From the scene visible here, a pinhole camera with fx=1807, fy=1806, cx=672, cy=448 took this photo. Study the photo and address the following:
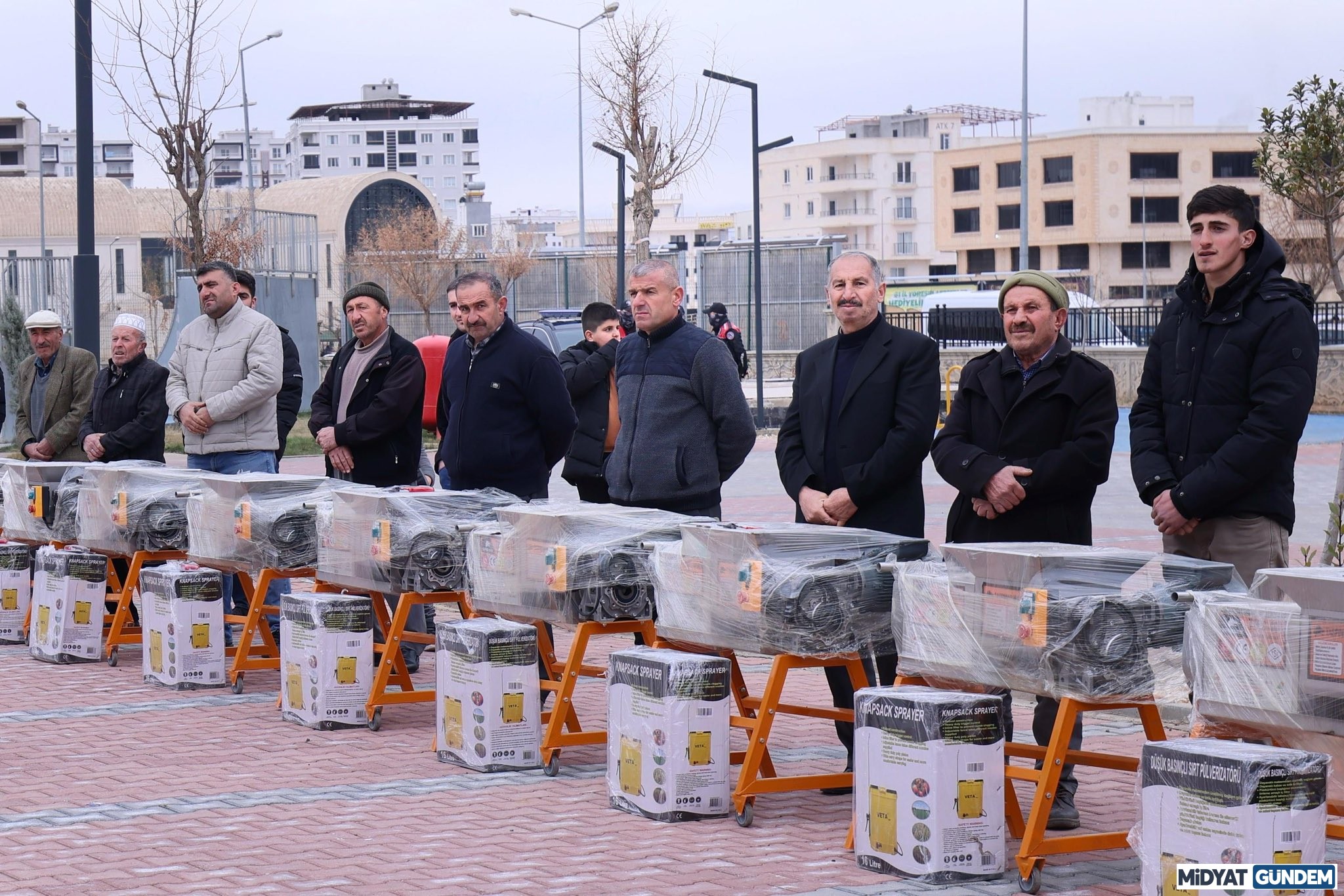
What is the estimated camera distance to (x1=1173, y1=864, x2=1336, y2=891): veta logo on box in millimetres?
4793

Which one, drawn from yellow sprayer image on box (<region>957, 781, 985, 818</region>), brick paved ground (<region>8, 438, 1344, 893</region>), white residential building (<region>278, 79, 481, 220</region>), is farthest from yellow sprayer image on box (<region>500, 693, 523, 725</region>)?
white residential building (<region>278, 79, 481, 220</region>)

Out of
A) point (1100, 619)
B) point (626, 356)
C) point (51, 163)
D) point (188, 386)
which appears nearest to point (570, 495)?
point (188, 386)

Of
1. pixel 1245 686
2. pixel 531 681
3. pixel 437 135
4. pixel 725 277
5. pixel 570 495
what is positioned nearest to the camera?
pixel 1245 686

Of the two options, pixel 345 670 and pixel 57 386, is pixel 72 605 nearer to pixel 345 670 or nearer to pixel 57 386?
pixel 57 386

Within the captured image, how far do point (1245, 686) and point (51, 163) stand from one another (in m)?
191

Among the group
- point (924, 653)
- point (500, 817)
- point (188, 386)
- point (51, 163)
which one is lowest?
point (500, 817)

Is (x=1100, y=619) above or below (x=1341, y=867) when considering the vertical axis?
above

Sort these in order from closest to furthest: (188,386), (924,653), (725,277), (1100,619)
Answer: (1100,619) → (924,653) → (188,386) → (725,277)

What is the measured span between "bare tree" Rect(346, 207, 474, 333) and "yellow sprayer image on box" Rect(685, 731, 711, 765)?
169ft

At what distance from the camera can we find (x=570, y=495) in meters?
20.0

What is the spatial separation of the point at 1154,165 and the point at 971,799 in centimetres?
8812

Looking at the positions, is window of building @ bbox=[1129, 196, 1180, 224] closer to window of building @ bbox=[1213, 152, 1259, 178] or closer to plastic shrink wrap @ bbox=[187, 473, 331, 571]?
window of building @ bbox=[1213, 152, 1259, 178]

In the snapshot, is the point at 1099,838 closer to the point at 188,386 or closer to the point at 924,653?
the point at 924,653

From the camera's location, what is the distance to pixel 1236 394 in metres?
6.23
